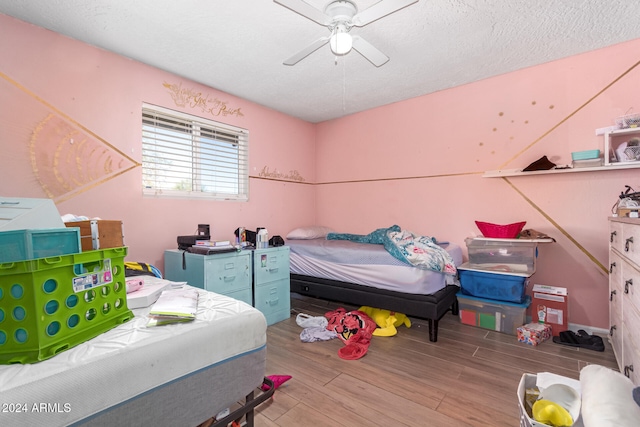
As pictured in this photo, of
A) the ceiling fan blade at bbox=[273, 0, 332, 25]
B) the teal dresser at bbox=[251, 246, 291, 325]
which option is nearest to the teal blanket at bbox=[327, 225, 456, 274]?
the teal dresser at bbox=[251, 246, 291, 325]

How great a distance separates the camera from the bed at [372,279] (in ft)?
8.45

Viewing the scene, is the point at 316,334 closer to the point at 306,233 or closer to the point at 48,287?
the point at 306,233

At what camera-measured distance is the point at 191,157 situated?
Answer: 128 inches

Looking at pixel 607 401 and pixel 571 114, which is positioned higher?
pixel 571 114

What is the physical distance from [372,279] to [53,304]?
2.45 m

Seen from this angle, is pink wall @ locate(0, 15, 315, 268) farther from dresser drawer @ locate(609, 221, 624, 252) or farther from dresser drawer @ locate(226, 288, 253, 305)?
dresser drawer @ locate(609, 221, 624, 252)

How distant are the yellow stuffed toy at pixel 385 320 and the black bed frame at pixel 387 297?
0.54 feet

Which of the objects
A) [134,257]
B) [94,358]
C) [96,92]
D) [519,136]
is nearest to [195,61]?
[96,92]

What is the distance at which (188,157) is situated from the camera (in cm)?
323

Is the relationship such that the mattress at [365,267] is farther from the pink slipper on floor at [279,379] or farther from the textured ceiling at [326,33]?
the textured ceiling at [326,33]

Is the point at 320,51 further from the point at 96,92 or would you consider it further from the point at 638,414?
the point at 638,414

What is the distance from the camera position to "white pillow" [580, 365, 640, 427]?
84 cm

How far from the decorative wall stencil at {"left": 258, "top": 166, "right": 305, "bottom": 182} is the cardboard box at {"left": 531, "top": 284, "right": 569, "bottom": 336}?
327 cm

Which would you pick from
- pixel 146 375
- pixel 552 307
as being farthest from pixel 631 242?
pixel 146 375
